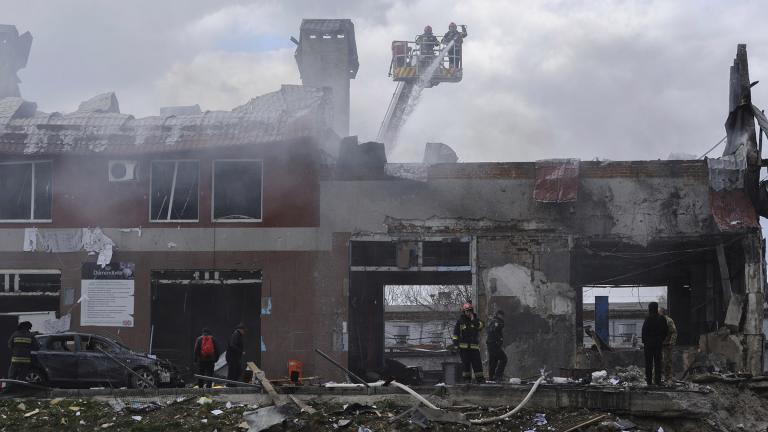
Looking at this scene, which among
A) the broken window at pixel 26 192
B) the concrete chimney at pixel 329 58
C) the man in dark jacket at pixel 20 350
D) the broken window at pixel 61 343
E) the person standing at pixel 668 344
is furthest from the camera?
the concrete chimney at pixel 329 58

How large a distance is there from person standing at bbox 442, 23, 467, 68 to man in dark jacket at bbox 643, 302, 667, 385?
2503cm

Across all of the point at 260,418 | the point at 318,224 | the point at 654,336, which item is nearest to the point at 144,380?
the point at 260,418

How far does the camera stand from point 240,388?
49.5ft

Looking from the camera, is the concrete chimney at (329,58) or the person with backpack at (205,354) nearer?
the person with backpack at (205,354)

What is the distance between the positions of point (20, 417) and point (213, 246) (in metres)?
7.63

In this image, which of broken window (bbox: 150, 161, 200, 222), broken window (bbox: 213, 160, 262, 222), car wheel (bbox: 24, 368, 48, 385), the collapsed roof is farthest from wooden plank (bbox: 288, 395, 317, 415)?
broken window (bbox: 150, 161, 200, 222)

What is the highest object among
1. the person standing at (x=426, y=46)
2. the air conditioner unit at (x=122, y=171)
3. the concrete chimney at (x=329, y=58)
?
the person standing at (x=426, y=46)

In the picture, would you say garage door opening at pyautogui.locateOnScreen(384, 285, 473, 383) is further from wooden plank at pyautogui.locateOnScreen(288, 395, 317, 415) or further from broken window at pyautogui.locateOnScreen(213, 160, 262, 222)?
wooden plank at pyautogui.locateOnScreen(288, 395, 317, 415)

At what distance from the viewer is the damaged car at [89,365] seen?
A: 59.8 feet

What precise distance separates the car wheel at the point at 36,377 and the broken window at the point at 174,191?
4.88 metres

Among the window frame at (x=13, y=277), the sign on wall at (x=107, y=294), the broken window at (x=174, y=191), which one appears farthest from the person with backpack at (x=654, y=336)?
the window frame at (x=13, y=277)

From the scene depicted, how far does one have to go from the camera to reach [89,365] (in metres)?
18.4

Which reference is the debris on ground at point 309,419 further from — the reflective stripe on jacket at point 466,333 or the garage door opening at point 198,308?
the garage door opening at point 198,308

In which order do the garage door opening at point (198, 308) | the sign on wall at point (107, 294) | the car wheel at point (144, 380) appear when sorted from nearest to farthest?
the car wheel at point (144, 380), the sign on wall at point (107, 294), the garage door opening at point (198, 308)
